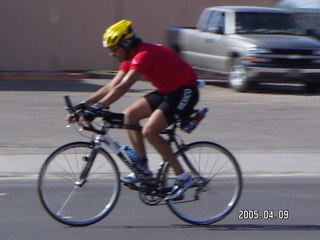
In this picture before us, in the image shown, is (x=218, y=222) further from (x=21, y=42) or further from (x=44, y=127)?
(x=21, y=42)

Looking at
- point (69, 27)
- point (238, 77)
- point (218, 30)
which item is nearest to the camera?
point (238, 77)

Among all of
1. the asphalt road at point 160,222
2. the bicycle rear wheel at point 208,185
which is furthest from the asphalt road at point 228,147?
the bicycle rear wheel at point 208,185

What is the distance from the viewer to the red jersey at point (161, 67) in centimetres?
671

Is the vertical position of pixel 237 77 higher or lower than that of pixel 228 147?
lower

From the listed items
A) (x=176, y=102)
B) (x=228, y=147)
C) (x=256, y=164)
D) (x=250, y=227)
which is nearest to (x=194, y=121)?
(x=176, y=102)

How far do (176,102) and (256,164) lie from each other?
3741 millimetres

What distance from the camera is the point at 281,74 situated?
17.0 metres

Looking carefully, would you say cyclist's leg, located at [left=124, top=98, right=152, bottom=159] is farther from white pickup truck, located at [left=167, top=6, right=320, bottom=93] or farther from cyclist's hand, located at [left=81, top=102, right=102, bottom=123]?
white pickup truck, located at [left=167, top=6, right=320, bottom=93]

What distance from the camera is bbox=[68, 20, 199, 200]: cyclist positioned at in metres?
6.71

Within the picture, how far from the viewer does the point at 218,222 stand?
24.1 ft

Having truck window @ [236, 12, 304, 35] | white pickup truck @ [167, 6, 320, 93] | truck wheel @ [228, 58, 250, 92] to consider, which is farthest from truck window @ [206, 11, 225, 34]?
truck wheel @ [228, 58, 250, 92]

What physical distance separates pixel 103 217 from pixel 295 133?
244 inches

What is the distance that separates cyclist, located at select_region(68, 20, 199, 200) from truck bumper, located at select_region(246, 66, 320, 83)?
10.1m

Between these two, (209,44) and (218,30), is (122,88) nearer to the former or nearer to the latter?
(218,30)
